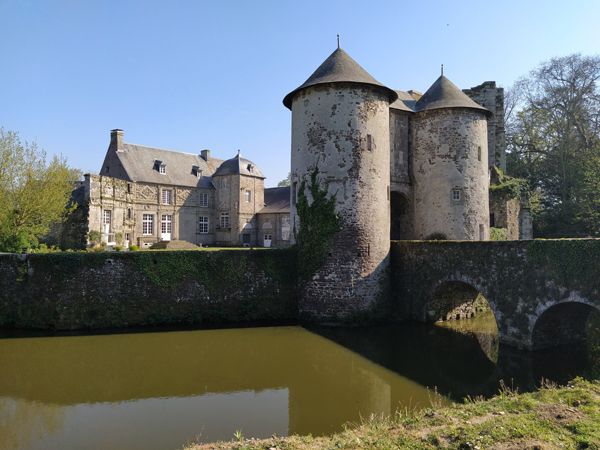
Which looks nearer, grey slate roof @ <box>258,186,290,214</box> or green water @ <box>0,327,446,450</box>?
green water @ <box>0,327,446,450</box>

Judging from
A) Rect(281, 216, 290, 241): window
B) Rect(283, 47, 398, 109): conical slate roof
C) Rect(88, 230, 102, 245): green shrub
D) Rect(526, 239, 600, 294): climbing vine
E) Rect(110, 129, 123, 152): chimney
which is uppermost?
Rect(110, 129, 123, 152): chimney

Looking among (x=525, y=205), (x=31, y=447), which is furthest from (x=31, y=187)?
(x=525, y=205)

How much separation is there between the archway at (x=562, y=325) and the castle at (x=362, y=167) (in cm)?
493

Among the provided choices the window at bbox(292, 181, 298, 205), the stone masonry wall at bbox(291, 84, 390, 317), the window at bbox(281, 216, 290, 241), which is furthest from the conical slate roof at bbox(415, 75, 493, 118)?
the window at bbox(281, 216, 290, 241)

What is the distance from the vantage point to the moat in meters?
6.72

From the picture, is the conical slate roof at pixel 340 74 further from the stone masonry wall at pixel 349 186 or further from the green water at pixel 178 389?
the green water at pixel 178 389

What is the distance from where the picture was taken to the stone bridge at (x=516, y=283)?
9.17 m

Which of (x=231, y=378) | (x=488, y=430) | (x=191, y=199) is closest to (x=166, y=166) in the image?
(x=191, y=199)

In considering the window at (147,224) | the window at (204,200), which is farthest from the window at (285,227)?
the window at (147,224)

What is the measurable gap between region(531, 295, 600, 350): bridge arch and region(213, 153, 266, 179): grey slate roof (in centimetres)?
2512

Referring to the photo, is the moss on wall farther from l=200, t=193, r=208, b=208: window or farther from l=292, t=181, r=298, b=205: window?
l=200, t=193, r=208, b=208: window

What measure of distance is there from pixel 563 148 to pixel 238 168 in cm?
2319

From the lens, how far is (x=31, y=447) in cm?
611

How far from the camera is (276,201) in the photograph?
33.4 m
